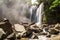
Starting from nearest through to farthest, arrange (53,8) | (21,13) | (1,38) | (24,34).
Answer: (1,38) → (24,34) → (53,8) → (21,13)

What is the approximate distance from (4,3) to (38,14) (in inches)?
291

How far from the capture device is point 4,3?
34062mm

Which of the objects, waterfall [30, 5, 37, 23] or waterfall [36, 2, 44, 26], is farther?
waterfall [30, 5, 37, 23]

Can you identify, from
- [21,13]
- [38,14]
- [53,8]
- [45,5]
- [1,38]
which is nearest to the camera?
[1,38]

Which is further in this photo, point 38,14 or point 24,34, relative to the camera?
point 38,14

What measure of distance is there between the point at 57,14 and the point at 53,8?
1.09m

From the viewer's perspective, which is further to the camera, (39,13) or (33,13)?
(33,13)

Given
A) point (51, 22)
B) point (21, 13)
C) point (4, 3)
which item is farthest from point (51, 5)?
point (4, 3)

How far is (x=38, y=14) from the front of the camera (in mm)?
30391

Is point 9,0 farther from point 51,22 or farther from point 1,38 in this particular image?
point 1,38

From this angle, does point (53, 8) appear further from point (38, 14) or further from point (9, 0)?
point (9, 0)

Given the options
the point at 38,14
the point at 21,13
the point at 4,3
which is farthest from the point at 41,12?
the point at 4,3

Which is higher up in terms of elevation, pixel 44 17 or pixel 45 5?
pixel 45 5

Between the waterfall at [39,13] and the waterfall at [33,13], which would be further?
the waterfall at [33,13]
